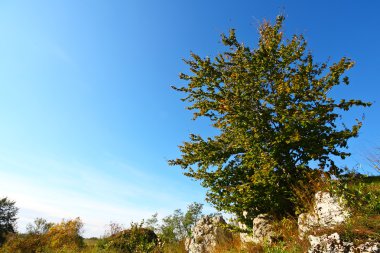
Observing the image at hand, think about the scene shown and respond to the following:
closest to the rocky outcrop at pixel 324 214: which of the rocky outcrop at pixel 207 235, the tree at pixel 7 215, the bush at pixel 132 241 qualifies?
the rocky outcrop at pixel 207 235

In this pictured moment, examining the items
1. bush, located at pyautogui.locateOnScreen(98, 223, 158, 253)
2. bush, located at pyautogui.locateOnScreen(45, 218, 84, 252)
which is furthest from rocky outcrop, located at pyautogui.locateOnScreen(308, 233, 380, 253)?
bush, located at pyautogui.locateOnScreen(45, 218, 84, 252)

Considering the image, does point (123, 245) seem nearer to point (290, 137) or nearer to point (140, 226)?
point (140, 226)

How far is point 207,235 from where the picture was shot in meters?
15.0

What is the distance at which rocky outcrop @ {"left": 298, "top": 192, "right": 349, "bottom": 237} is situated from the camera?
8.60 metres

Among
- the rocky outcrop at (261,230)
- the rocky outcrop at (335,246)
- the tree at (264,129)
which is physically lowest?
the rocky outcrop at (335,246)

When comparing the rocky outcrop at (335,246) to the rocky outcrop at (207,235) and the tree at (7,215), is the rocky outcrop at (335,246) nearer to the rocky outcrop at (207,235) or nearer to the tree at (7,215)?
the rocky outcrop at (207,235)

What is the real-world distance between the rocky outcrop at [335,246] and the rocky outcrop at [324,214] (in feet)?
2.74

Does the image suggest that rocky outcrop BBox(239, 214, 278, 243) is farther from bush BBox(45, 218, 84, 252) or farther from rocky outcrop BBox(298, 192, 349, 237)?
bush BBox(45, 218, 84, 252)

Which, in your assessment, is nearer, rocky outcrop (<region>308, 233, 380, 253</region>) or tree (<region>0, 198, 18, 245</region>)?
rocky outcrop (<region>308, 233, 380, 253</region>)

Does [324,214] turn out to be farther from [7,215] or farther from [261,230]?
[7,215]

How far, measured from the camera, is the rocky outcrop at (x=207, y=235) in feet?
47.3

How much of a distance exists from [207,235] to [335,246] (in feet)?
28.8

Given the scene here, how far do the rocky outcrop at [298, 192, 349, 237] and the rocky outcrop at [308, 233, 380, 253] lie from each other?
0.84 meters

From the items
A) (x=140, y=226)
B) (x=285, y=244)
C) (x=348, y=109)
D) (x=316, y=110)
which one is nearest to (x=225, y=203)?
(x=285, y=244)
